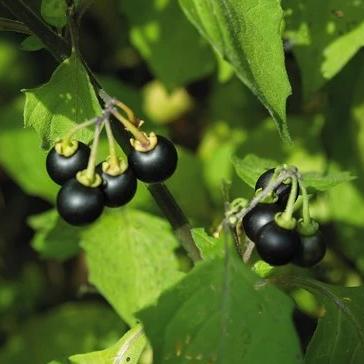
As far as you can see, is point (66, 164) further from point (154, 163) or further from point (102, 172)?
point (154, 163)

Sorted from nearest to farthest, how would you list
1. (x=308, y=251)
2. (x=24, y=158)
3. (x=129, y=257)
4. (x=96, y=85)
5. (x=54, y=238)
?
1. (x=308, y=251)
2. (x=96, y=85)
3. (x=129, y=257)
4. (x=54, y=238)
5. (x=24, y=158)

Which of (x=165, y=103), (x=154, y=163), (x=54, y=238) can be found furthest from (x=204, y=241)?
(x=165, y=103)

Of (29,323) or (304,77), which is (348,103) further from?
(29,323)

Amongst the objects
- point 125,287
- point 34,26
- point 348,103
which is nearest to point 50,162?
point 34,26

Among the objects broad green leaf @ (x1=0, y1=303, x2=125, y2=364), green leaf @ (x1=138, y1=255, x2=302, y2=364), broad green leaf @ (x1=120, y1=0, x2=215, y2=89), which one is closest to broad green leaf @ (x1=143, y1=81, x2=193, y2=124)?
broad green leaf @ (x1=120, y1=0, x2=215, y2=89)

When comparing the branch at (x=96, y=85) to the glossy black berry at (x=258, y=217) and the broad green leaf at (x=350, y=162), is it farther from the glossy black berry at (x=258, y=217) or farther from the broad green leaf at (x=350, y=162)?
the broad green leaf at (x=350, y=162)

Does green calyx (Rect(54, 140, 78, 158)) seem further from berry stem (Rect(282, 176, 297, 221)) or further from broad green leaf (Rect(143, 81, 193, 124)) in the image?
broad green leaf (Rect(143, 81, 193, 124))

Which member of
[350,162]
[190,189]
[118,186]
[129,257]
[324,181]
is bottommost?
[350,162]
